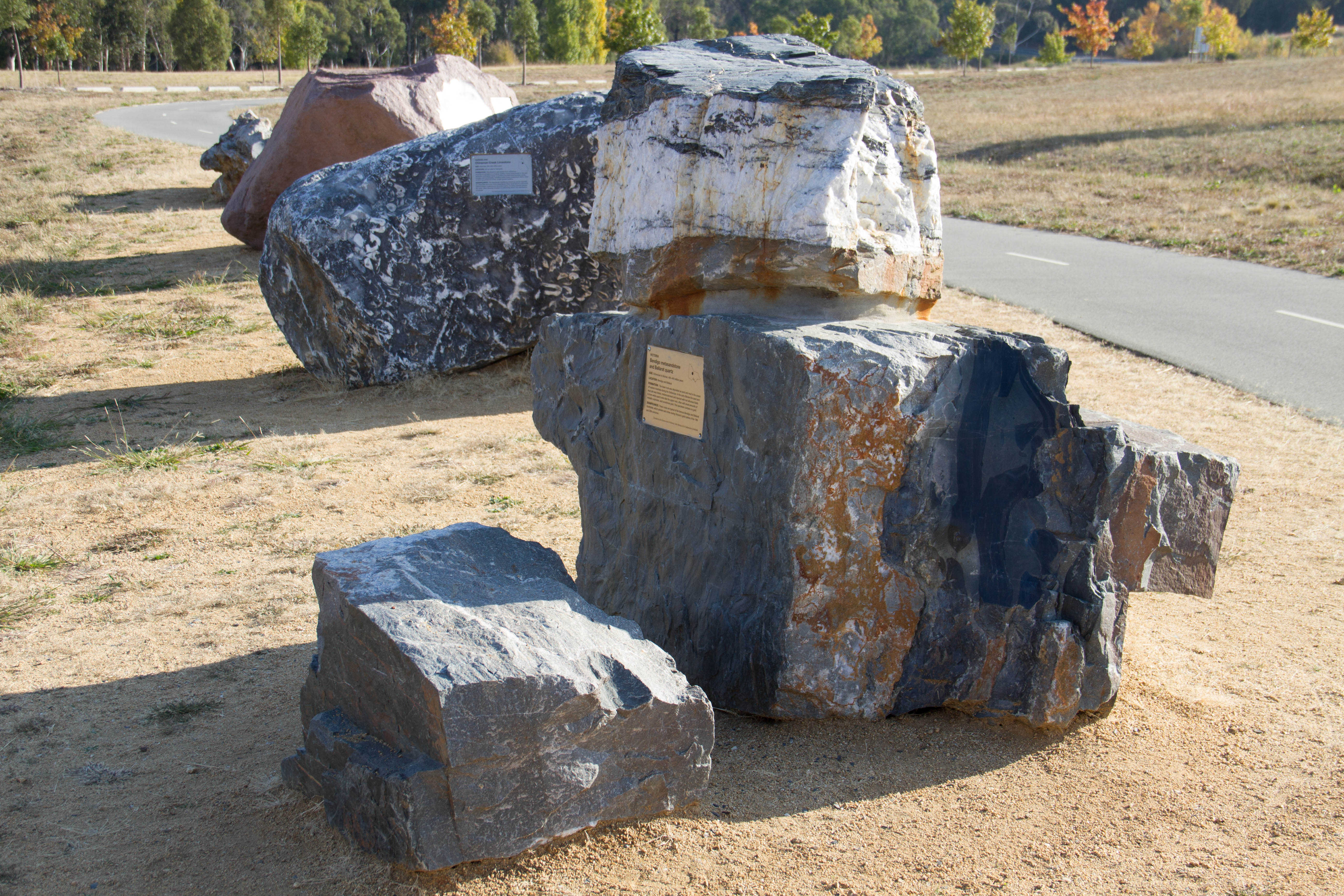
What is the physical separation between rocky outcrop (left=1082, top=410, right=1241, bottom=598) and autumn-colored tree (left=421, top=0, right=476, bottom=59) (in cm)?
4216

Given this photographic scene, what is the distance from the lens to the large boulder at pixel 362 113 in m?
9.39

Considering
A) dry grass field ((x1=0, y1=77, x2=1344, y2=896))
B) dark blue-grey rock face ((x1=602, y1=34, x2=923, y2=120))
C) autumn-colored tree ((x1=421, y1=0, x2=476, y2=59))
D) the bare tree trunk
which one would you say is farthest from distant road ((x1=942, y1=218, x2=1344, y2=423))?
the bare tree trunk

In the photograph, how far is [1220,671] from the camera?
10.8 ft

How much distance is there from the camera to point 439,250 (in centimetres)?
645

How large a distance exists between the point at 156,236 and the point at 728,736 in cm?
1198

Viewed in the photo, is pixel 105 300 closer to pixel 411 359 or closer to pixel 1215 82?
pixel 411 359

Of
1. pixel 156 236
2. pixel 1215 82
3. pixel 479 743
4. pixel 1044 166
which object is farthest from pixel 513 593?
pixel 1215 82

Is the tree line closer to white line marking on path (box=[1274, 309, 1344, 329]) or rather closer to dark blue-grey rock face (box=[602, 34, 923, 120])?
white line marking on path (box=[1274, 309, 1344, 329])

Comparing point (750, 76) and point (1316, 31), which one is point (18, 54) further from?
point (1316, 31)

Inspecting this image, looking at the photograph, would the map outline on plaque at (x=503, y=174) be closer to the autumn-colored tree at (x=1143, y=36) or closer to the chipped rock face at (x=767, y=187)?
the chipped rock face at (x=767, y=187)

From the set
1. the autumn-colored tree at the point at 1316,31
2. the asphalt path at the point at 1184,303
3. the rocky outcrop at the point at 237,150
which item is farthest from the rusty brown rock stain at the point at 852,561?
the autumn-colored tree at the point at 1316,31

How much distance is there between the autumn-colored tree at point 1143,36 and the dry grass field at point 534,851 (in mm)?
59959

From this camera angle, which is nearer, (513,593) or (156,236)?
(513,593)

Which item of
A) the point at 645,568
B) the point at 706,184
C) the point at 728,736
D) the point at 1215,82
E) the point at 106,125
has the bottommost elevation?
the point at 728,736
